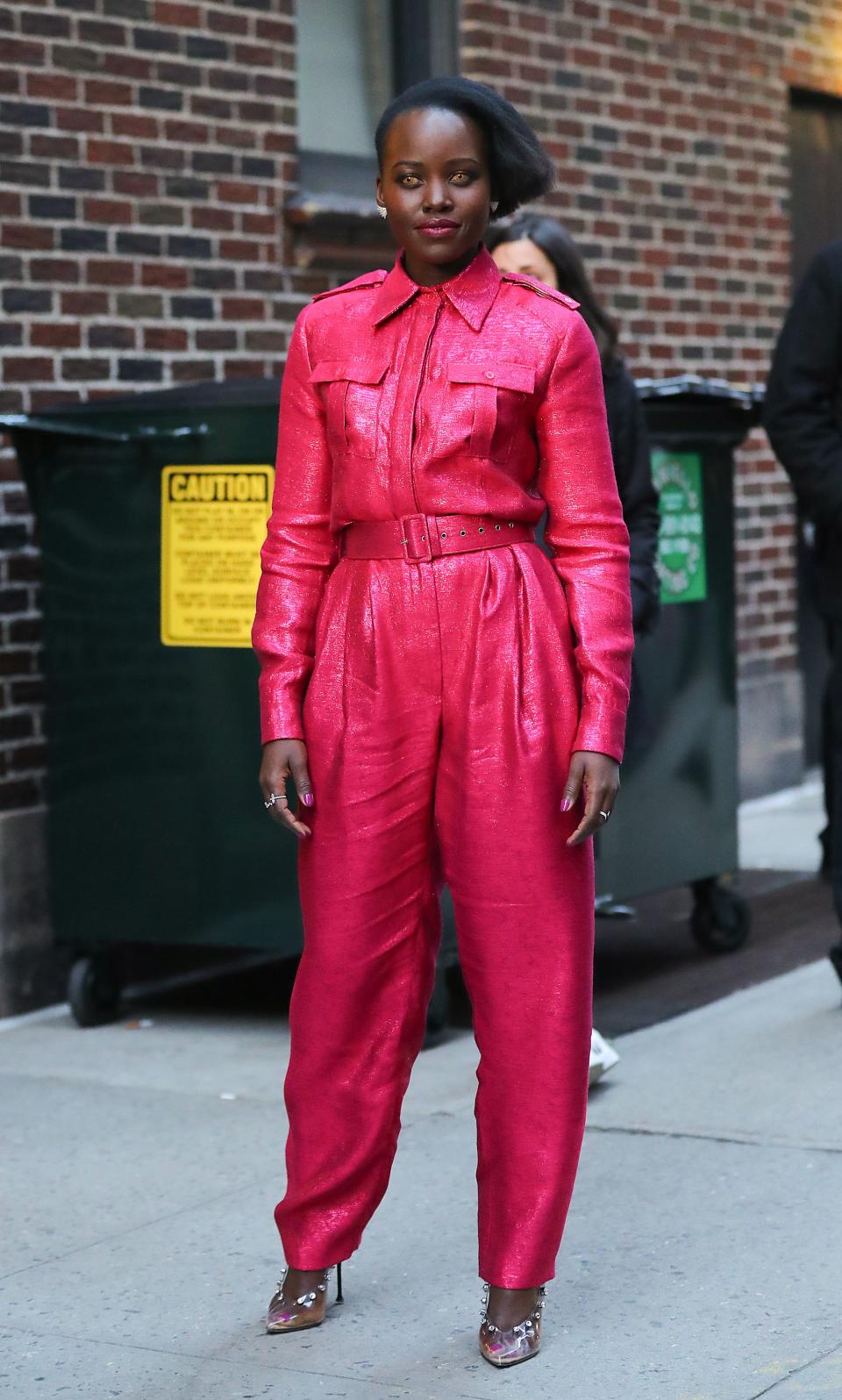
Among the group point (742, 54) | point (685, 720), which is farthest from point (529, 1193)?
point (742, 54)

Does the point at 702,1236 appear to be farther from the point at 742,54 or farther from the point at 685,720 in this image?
the point at 742,54

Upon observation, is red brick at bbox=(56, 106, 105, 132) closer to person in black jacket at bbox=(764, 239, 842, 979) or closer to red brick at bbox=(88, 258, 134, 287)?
red brick at bbox=(88, 258, 134, 287)

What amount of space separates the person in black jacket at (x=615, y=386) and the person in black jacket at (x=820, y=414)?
2.01 feet

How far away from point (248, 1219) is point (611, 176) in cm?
554

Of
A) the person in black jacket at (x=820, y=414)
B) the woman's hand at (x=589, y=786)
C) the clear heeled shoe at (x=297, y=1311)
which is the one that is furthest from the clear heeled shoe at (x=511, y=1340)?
the person in black jacket at (x=820, y=414)

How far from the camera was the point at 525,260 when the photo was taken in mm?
5117

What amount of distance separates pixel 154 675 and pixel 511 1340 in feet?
8.74

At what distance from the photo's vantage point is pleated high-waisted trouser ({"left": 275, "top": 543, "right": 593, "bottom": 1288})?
348 centimetres

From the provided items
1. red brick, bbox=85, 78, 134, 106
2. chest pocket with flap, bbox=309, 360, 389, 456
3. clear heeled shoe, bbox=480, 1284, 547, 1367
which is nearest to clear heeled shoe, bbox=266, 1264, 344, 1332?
clear heeled shoe, bbox=480, 1284, 547, 1367

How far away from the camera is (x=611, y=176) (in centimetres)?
887

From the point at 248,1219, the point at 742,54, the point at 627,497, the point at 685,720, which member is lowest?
the point at 248,1219

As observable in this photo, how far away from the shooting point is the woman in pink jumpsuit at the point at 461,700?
3471 millimetres

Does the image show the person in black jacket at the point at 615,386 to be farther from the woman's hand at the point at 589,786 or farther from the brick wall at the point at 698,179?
the brick wall at the point at 698,179

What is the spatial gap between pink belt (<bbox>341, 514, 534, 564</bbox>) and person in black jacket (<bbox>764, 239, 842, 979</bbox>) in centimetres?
229
